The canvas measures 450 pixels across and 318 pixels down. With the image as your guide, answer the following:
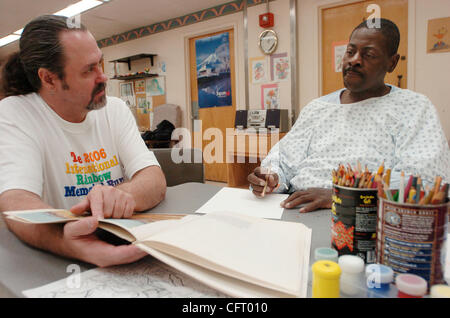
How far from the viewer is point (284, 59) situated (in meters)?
3.68

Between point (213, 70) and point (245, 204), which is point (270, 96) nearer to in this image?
point (213, 70)

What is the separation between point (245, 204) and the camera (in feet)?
3.28

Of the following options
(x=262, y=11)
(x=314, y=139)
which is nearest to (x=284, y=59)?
(x=262, y=11)

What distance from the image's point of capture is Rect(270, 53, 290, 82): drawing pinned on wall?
12.1 ft

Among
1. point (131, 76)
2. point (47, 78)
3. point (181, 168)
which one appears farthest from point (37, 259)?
point (131, 76)

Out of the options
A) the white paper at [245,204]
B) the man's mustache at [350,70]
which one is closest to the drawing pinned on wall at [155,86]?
the man's mustache at [350,70]

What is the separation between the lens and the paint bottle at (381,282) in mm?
451

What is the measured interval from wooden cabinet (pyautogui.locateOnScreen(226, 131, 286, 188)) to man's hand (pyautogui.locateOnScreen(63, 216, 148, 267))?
2.92 m

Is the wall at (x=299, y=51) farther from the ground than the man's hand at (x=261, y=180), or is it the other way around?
the wall at (x=299, y=51)

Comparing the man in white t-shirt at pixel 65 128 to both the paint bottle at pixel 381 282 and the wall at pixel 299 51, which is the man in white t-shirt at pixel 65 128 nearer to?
the paint bottle at pixel 381 282

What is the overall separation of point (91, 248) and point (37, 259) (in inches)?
5.4

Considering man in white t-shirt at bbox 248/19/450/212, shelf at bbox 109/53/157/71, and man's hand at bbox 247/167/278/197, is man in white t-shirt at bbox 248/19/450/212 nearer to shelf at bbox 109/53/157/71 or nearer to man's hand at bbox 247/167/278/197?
man's hand at bbox 247/167/278/197

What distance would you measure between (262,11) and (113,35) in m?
3.01

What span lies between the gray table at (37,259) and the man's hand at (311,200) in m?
0.02
